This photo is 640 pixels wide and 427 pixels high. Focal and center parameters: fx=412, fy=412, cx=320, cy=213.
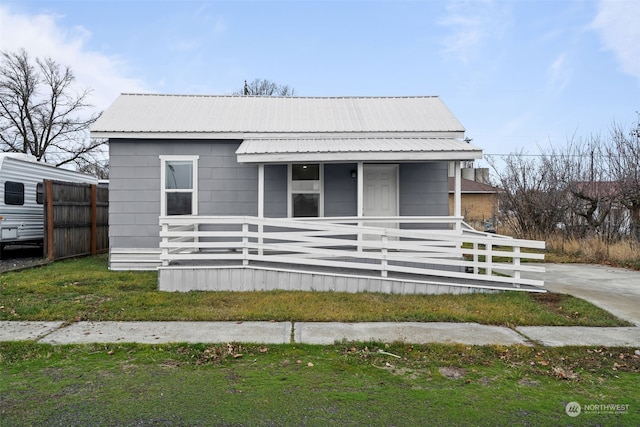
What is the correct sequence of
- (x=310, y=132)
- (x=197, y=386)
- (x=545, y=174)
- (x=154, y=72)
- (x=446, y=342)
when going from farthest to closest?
(x=154, y=72)
(x=545, y=174)
(x=310, y=132)
(x=446, y=342)
(x=197, y=386)

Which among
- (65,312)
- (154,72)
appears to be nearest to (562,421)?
(65,312)

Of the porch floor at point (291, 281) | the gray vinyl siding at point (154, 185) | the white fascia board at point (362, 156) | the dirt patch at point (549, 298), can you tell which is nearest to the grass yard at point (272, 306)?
the dirt patch at point (549, 298)

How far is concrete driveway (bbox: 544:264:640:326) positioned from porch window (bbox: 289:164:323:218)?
5219mm

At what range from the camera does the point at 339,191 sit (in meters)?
9.66

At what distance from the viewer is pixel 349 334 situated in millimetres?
5008

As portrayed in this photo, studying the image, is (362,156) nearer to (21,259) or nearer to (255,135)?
(255,135)

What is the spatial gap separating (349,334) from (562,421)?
96.0 inches

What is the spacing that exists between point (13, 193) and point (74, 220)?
5.34 feet

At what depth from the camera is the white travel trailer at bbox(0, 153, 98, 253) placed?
11031mm

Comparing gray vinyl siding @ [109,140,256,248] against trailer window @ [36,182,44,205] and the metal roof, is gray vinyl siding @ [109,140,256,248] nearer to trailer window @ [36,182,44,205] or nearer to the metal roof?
the metal roof

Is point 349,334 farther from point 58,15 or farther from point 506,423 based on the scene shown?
point 58,15

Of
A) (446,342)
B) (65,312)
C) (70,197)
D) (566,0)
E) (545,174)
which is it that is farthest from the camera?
(545,174)

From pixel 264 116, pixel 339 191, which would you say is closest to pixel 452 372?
pixel 339 191

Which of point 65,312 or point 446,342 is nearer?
point 446,342
